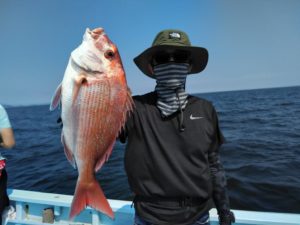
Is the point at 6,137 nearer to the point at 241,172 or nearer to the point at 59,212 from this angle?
the point at 59,212

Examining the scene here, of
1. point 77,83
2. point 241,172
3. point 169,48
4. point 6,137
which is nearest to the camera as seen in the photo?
point 77,83

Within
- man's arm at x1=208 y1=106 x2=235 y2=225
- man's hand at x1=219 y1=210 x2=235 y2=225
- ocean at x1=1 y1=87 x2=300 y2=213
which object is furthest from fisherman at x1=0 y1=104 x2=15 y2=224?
man's hand at x1=219 y1=210 x2=235 y2=225

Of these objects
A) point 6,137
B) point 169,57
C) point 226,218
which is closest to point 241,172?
point 226,218

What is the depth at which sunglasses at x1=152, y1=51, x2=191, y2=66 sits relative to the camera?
2039 millimetres

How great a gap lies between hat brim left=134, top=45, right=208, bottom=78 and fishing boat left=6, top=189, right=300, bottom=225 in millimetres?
1657

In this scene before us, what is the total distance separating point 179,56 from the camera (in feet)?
6.82

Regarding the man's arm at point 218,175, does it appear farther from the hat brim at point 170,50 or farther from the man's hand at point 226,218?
the hat brim at point 170,50

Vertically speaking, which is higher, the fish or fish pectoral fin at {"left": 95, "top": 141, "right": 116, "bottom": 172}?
the fish

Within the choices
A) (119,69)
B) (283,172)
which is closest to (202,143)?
(119,69)

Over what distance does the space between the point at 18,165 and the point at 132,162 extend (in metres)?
11.2

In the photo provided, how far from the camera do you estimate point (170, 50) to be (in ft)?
6.64

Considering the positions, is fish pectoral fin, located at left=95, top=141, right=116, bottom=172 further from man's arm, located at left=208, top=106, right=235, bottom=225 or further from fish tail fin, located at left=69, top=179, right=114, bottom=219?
man's arm, located at left=208, top=106, right=235, bottom=225

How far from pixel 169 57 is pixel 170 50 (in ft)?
0.16

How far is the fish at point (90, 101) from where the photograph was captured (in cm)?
165
